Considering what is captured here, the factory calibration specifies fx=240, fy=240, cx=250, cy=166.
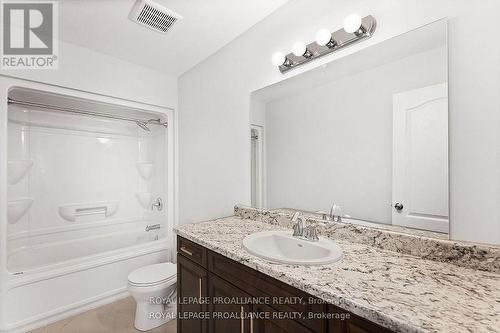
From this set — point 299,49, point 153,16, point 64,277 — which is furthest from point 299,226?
point 64,277

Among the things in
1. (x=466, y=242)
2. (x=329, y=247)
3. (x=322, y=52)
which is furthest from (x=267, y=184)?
(x=466, y=242)

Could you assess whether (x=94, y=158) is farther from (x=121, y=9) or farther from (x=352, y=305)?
(x=352, y=305)

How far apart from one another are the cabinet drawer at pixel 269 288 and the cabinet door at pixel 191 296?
0.17 metres

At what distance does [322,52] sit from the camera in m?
1.43

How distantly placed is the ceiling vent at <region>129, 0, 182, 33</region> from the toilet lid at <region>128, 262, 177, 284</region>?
200 centimetres

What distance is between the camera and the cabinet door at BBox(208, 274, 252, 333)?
113 cm

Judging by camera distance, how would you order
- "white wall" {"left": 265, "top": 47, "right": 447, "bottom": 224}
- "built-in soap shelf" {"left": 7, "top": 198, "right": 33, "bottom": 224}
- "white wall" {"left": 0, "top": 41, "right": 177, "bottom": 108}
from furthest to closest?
1. "built-in soap shelf" {"left": 7, "top": 198, "right": 33, "bottom": 224}
2. "white wall" {"left": 0, "top": 41, "right": 177, "bottom": 108}
3. "white wall" {"left": 265, "top": 47, "right": 447, "bottom": 224}

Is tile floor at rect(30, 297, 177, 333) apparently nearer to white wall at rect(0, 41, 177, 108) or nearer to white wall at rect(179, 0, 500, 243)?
white wall at rect(179, 0, 500, 243)

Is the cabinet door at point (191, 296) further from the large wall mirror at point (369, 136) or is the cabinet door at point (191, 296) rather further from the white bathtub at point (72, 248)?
the white bathtub at point (72, 248)

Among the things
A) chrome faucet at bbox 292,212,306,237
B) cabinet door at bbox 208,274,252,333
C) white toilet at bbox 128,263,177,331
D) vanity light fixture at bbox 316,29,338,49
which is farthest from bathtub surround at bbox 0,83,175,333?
vanity light fixture at bbox 316,29,338,49

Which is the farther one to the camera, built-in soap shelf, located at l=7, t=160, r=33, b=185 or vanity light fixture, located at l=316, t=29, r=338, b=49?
built-in soap shelf, located at l=7, t=160, r=33, b=185

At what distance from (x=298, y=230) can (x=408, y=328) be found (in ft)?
2.53

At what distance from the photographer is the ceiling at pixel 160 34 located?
5.52 feet

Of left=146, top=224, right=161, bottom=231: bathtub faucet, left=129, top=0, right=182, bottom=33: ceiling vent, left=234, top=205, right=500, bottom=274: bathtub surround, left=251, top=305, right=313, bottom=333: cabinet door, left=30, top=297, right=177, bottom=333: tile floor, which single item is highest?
left=129, top=0, right=182, bottom=33: ceiling vent
